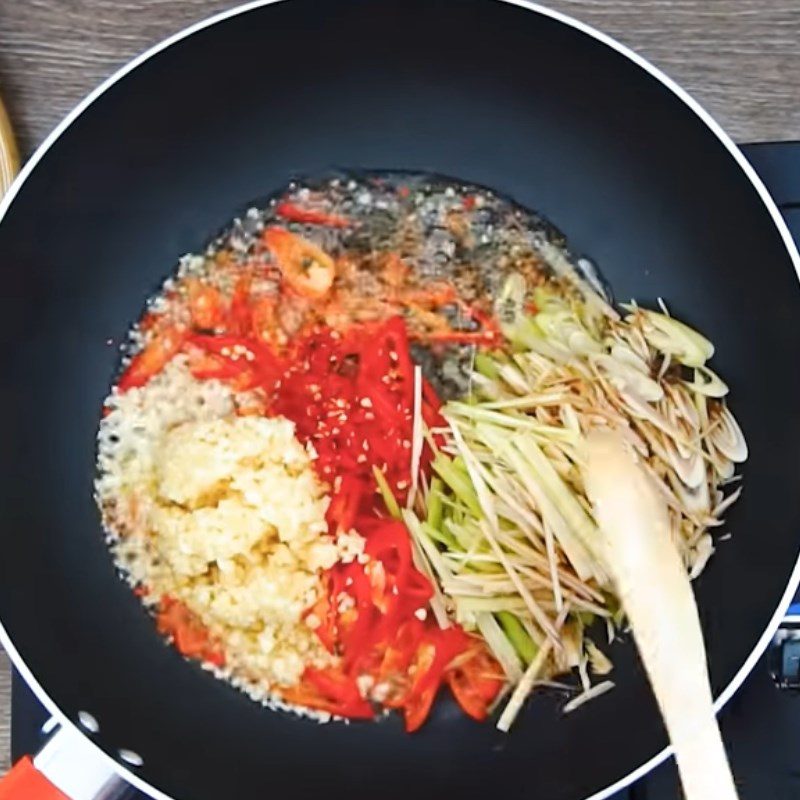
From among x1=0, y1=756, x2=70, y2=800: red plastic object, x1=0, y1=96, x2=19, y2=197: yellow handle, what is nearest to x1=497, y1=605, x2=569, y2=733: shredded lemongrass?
x1=0, y1=756, x2=70, y2=800: red plastic object

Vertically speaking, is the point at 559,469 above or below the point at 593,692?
above

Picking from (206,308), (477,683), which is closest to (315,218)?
(206,308)

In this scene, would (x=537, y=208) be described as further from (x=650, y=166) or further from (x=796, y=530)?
(x=796, y=530)

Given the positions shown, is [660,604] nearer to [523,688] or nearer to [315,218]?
[523,688]

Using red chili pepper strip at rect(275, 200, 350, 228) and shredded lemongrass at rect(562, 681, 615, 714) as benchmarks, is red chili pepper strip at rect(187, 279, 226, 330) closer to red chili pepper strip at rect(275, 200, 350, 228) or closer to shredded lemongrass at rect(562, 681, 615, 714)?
red chili pepper strip at rect(275, 200, 350, 228)

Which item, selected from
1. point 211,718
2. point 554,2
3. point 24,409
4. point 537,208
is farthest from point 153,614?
point 554,2

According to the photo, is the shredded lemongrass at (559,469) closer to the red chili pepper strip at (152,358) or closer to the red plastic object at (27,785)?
the red chili pepper strip at (152,358)
